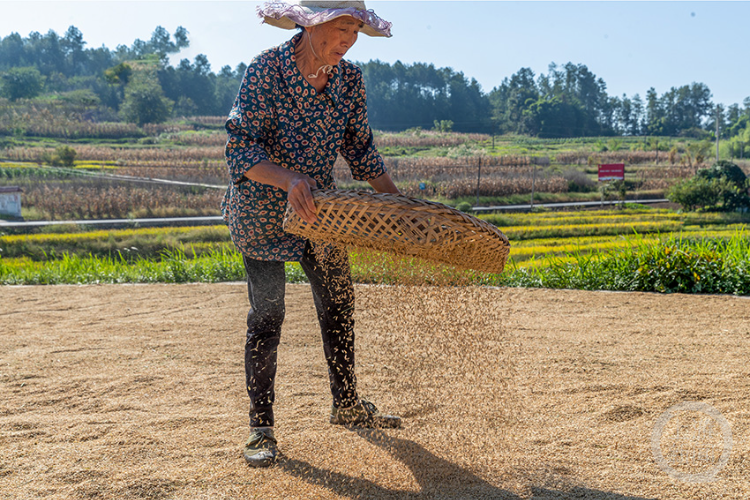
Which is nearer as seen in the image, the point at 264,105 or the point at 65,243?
the point at 264,105

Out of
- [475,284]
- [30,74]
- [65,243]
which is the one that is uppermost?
[30,74]

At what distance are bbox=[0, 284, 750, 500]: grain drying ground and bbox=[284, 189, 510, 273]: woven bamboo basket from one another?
432 mm

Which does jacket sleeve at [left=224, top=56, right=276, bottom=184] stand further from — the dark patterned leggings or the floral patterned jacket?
the dark patterned leggings

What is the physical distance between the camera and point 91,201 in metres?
19.1

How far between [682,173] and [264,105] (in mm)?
28203

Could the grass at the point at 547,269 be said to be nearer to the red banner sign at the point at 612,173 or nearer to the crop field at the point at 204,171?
the crop field at the point at 204,171

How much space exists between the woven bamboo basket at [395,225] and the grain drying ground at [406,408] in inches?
17.0

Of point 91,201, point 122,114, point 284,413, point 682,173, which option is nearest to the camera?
point 284,413

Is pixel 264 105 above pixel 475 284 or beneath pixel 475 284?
above

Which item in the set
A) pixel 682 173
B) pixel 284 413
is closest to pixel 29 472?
pixel 284 413

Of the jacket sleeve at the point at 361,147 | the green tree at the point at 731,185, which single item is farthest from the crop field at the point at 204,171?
the jacket sleeve at the point at 361,147

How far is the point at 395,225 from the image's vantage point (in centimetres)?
177

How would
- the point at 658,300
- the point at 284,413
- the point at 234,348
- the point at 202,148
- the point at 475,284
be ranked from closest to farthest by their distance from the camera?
the point at 475,284, the point at 284,413, the point at 234,348, the point at 658,300, the point at 202,148

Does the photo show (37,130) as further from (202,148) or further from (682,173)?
(682,173)
